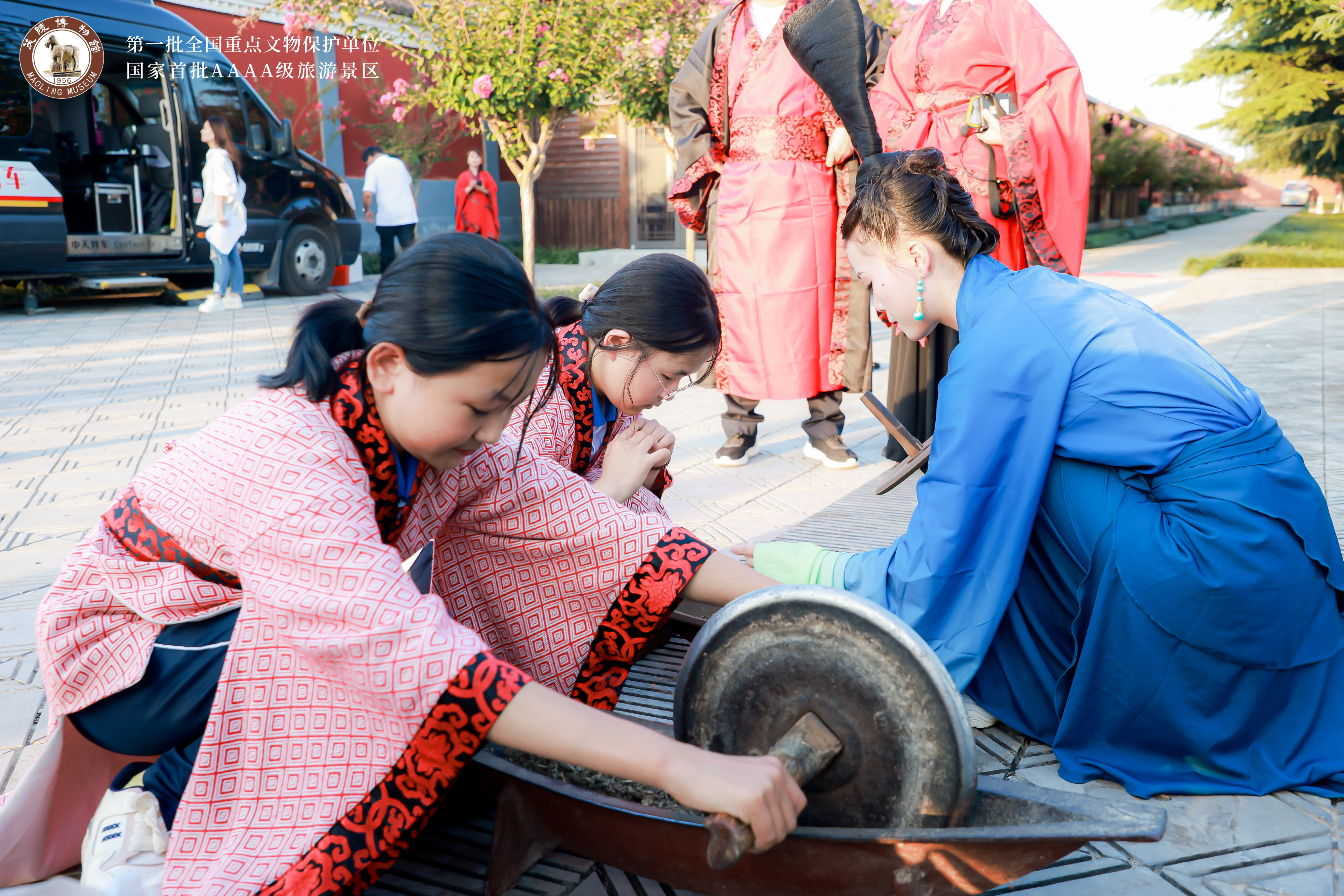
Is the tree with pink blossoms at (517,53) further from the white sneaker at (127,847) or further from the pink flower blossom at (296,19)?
the white sneaker at (127,847)

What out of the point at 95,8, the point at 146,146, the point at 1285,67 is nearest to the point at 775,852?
the point at 95,8

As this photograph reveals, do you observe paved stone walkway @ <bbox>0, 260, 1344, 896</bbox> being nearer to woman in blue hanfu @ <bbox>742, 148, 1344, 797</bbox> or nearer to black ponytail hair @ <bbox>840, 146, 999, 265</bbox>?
woman in blue hanfu @ <bbox>742, 148, 1344, 797</bbox>

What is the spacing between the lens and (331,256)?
11.1m

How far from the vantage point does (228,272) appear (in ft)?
31.9

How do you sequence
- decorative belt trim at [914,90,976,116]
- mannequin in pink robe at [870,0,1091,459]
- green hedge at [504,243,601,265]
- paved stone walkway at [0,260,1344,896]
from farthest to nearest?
green hedge at [504,243,601,265], decorative belt trim at [914,90,976,116], mannequin in pink robe at [870,0,1091,459], paved stone walkway at [0,260,1344,896]

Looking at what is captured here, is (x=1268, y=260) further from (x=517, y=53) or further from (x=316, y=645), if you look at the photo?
(x=316, y=645)

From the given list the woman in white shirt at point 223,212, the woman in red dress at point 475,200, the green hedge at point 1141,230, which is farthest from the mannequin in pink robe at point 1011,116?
the green hedge at point 1141,230

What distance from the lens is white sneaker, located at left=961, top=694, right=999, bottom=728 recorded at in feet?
7.07

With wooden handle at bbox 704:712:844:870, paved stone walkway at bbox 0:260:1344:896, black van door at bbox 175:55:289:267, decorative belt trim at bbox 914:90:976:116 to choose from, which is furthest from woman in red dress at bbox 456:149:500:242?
wooden handle at bbox 704:712:844:870

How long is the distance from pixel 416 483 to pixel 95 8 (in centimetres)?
939

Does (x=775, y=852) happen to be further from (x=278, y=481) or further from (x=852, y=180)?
(x=852, y=180)

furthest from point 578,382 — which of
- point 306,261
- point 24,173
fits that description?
point 306,261

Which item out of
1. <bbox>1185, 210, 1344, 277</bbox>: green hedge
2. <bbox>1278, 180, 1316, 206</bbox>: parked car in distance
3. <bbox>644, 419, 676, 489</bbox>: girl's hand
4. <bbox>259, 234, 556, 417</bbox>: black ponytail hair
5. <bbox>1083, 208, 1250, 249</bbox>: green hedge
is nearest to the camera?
<bbox>259, 234, 556, 417</bbox>: black ponytail hair

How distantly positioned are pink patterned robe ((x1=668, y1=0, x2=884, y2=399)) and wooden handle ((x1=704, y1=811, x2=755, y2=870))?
3.11 metres
